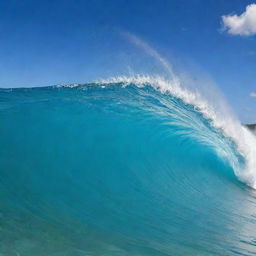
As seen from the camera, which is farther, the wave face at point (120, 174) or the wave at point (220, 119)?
the wave at point (220, 119)

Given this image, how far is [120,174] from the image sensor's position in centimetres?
706

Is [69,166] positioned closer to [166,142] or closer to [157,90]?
[166,142]

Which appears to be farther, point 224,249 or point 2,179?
point 2,179

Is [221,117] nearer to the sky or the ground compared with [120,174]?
nearer to the sky

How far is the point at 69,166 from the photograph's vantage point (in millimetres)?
6277

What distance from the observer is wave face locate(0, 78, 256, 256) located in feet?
12.2

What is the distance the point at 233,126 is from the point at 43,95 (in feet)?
28.5

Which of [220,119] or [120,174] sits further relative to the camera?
[220,119]

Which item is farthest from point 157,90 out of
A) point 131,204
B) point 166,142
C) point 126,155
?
point 131,204

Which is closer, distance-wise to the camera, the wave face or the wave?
the wave face

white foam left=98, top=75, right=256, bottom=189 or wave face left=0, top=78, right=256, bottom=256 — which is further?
white foam left=98, top=75, right=256, bottom=189

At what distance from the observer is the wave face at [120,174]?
147 inches

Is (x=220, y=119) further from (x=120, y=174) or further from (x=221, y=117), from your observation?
(x=120, y=174)

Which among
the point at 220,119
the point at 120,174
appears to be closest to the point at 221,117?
the point at 220,119
